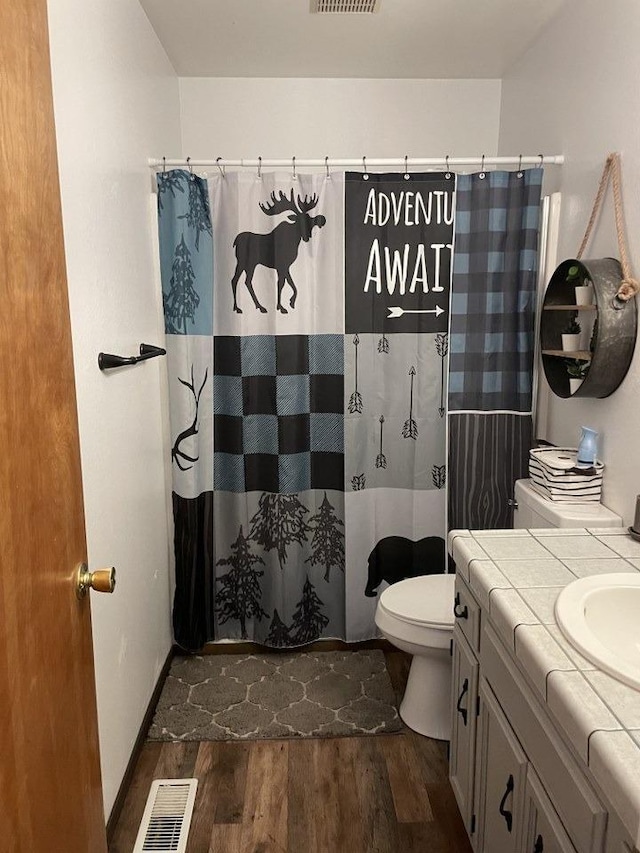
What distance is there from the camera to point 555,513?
197cm

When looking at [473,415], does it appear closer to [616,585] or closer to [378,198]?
[378,198]

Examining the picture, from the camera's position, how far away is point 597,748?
940 mm

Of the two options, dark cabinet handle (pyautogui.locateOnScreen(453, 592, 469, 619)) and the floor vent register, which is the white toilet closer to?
dark cabinet handle (pyautogui.locateOnScreen(453, 592, 469, 619))

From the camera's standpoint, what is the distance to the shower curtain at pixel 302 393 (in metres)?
2.48

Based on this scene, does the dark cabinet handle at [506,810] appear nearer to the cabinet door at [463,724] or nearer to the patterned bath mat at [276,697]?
the cabinet door at [463,724]

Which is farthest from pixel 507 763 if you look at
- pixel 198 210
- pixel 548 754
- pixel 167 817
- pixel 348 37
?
pixel 348 37

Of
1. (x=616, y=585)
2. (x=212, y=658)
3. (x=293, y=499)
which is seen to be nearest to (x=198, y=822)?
(x=212, y=658)

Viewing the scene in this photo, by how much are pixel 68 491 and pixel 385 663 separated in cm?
197

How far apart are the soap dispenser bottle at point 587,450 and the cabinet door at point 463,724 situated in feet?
2.17

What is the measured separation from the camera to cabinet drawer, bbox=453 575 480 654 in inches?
64.2

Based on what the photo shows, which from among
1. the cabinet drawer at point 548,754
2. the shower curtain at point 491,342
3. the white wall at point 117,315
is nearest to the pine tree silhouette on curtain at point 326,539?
the shower curtain at point 491,342

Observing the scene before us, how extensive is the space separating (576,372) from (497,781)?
47.6 inches

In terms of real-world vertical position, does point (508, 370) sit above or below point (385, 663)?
above

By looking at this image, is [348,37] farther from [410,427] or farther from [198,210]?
[410,427]
